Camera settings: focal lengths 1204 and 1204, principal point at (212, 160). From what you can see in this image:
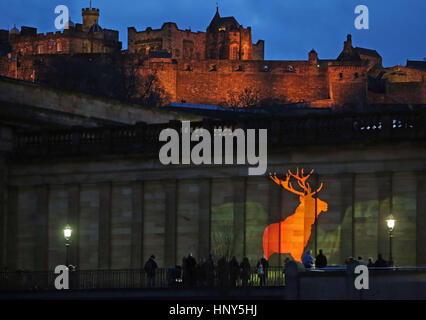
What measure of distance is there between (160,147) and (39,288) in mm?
7373

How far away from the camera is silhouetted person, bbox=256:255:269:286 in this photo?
37009 mm

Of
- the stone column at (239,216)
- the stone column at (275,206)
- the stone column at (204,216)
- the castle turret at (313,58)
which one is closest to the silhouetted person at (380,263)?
the stone column at (275,206)

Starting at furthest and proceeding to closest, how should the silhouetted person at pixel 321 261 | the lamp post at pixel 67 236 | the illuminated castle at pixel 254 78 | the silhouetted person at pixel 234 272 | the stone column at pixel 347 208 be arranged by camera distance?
the illuminated castle at pixel 254 78
the lamp post at pixel 67 236
the stone column at pixel 347 208
the silhouetted person at pixel 321 261
the silhouetted person at pixel 234 272

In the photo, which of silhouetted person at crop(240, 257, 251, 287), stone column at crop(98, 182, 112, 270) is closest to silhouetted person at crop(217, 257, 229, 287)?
A: silhouetted person at crop(240, 257, 251, 287)

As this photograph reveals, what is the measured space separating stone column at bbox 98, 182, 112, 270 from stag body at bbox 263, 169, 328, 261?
6496mm

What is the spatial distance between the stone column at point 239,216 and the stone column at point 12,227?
9.51m

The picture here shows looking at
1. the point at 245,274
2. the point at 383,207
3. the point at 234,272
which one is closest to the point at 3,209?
the point at 234,272

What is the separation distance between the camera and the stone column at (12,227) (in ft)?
154

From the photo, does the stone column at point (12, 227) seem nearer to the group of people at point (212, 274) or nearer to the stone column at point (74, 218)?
the stone column at point (74, 218)

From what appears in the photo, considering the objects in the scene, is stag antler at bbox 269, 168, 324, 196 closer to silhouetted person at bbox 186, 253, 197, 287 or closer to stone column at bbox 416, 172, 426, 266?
stone column at bbox 416, 172, 426, 266

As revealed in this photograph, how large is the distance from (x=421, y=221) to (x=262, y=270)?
577 centimetres

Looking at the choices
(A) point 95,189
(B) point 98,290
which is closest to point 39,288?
(B) point 98,290

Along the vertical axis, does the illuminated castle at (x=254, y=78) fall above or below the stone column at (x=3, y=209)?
above

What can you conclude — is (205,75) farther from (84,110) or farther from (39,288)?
(39,288)
